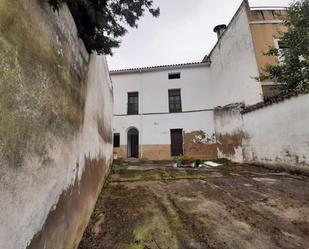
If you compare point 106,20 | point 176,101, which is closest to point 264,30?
point 176,101

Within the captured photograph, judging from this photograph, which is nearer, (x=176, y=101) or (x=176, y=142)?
(x=176, y=142)

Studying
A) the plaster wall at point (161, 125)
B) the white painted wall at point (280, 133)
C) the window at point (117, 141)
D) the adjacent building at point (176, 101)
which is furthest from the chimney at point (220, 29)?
the window at point (117, 141)

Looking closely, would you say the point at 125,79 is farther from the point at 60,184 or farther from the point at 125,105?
the point at 60,184

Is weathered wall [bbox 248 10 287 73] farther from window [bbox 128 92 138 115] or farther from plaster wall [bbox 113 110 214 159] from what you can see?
window [bbox 128 92 138 115]

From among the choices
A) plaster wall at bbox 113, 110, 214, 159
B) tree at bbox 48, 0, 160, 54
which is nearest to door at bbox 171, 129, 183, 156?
plaster wall at bbox 113, 110, 214, 159

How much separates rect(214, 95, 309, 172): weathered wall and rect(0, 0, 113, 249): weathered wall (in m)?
5.79

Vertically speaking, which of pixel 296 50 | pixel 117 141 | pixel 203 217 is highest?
pixel 296 50

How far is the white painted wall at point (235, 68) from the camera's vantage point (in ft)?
26.2

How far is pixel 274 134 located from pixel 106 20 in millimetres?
6223

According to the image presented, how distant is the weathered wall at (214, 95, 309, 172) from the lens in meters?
4.91

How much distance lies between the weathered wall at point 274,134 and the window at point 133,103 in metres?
5.86

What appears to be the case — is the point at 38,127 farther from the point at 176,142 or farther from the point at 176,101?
the point at 176,101

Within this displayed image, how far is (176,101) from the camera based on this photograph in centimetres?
1141

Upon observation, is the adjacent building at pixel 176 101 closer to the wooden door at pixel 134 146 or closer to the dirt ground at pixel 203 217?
the wooden door at pixel 134 146
